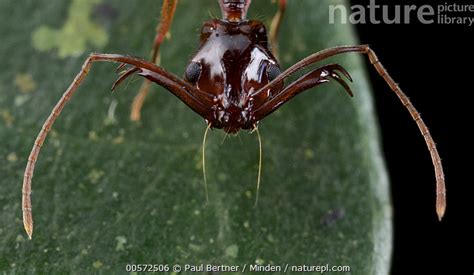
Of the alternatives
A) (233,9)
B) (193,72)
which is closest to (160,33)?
(233,9)

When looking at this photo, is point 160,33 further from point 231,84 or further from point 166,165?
point 231,84

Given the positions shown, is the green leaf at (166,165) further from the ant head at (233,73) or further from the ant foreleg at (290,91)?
the ant foreleg at (290,91)

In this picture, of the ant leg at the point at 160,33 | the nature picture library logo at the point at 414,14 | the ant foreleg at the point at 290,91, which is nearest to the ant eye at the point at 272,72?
the ant foreleg at the point at 290,91

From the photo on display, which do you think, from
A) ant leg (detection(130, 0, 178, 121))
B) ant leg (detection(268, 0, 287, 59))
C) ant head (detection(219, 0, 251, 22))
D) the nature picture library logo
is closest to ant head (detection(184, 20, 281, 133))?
ant head (detection(219, 0, 251, 22))

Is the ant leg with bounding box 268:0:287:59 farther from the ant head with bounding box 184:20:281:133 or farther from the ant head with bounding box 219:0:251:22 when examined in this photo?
the ant head with bounding box 184:20:281:133

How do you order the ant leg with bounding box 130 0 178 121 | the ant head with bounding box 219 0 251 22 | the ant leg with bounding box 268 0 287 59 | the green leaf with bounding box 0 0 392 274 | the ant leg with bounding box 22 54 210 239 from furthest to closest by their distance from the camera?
the ant leg with bounding box 268 0 287 59, the ant leg with bounding box 130 0 178 121, the ant head with bounding box 219 0 251 22, the green leaf with bounding box 0 0 392 274, the ant leg with bounding box 22 54 210 239
